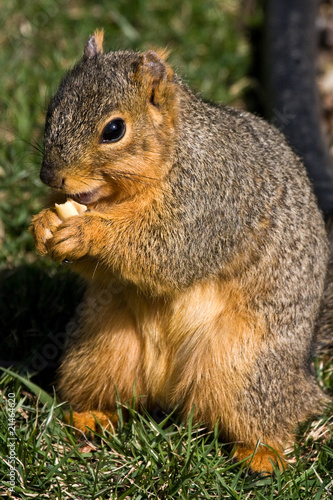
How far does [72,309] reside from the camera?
13.0ft

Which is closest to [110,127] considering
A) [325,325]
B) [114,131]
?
[114,131]

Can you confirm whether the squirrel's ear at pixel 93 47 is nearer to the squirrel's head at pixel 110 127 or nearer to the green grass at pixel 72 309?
the squirrel's head at pixel 110 127

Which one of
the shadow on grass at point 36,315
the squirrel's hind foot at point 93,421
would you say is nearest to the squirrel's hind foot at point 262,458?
the squirrel's hind foot at point 93,421

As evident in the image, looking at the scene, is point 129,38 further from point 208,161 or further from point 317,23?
point 208,161

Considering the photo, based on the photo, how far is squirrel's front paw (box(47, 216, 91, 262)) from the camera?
Result: 281cm

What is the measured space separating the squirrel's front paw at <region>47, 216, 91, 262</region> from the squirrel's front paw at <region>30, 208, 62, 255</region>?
10 centimetres

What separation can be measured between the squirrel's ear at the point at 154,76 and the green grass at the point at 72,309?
0.60 metres

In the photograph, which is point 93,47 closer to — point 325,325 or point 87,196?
point 87,196

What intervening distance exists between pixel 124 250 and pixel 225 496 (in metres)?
1.16

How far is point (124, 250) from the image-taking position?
287 cm

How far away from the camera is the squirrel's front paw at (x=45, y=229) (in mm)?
2957

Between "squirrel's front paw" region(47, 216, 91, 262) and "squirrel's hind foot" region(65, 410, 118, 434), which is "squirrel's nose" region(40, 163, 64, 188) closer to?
"squirrel's front paw" region(47, 216, 91, 262)

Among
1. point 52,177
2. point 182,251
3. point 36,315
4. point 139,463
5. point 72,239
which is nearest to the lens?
point 52,177

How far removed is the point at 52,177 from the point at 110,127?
12.4 inches
